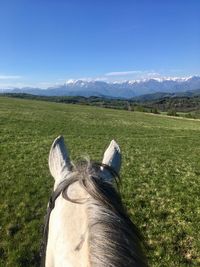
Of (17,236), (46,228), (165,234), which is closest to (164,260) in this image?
(165,234)

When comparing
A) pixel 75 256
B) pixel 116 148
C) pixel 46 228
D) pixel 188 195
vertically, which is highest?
pixel 116 148

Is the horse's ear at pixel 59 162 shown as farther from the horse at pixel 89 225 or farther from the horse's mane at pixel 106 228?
the horse's mane at pixel 106 228

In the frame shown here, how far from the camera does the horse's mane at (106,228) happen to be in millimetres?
1458

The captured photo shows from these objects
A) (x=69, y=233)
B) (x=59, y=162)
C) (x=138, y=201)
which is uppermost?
(x=59, y=162)

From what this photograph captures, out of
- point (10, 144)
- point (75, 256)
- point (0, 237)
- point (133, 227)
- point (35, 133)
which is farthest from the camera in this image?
point (35, 133)

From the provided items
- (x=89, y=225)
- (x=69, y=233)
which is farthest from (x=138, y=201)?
(x=89, y=225)

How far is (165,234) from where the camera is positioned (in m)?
7.82

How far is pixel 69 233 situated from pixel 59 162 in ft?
3.23

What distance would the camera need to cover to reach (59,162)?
2.76 meters

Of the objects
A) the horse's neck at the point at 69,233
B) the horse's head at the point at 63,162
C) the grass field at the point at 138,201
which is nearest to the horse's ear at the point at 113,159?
the horse's head at the point at 63,162

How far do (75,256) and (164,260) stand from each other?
5.65 metres

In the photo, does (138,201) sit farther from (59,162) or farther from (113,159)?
(59,162)

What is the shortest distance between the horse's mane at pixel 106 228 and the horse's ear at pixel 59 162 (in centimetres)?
33

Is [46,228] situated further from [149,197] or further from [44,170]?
[44,170]
